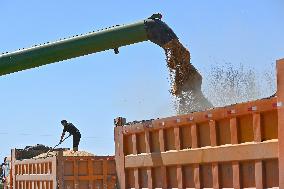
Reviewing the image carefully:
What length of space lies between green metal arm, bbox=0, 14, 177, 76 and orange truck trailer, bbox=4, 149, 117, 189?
156 cm

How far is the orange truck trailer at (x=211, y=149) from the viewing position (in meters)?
3.84

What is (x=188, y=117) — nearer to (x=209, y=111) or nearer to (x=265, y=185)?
(x=209, y=111)

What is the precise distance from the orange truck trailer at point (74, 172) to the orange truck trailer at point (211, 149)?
1.91m

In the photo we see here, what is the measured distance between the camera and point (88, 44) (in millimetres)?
7645

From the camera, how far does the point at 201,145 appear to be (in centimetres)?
458

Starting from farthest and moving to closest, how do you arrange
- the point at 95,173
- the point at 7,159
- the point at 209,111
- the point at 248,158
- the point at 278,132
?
the point at 7,159 < the point at 95,173 < the point at 209,111 < the point at 248,158 < the point at 278,132

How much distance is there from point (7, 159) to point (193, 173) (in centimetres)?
650

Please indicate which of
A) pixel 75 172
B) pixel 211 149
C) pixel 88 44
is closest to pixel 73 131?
pixel 75 172

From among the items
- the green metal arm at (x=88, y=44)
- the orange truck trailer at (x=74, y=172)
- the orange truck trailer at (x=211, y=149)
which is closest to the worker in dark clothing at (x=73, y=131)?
the orange truck trailer at (x=74, y=172)

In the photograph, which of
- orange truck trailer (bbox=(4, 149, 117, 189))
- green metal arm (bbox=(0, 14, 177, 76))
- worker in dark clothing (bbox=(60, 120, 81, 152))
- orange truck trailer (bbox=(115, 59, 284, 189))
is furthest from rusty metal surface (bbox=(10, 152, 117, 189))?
worker in dark clothing (bbox=(60, 120, 81, 152))

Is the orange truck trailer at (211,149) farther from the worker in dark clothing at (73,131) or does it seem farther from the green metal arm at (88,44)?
the worker in dark clothing at (73,131)

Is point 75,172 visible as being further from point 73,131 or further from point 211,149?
point 211,149

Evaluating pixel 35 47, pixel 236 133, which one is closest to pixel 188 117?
pixel 236 133

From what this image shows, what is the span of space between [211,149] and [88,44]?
3.75 m
